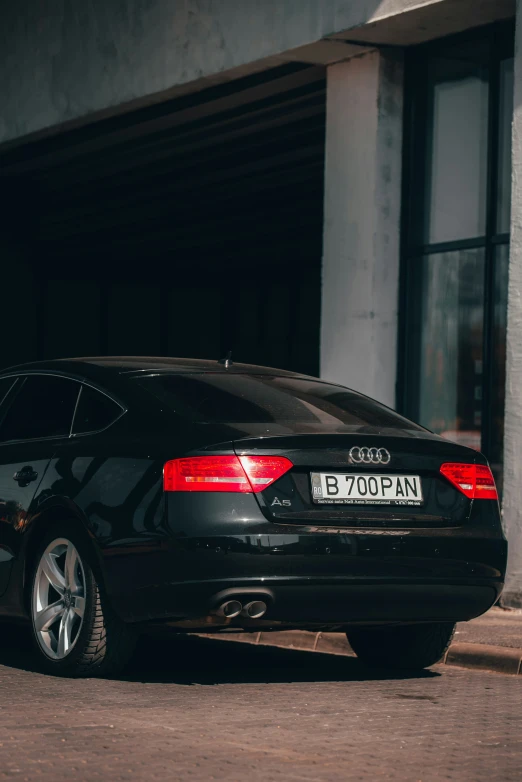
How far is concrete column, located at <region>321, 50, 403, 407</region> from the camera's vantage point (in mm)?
11922

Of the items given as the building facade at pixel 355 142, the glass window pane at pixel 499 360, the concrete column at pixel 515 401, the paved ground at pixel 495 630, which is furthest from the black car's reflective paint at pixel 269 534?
the glass window pane at pixel 499 360

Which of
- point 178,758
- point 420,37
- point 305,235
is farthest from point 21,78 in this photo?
point 178,758

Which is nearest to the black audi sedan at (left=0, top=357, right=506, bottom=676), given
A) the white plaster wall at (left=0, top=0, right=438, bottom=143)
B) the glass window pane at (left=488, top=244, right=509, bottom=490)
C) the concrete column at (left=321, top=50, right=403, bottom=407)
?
the glass window pane at (left=488, top=244, right=509, bottom=490)

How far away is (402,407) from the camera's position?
1208 cm

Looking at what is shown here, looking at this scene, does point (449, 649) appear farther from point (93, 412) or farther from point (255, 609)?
point (93, 412)

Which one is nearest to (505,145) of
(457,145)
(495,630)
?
(457,145)

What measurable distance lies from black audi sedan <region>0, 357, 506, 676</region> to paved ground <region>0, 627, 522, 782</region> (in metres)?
0.32

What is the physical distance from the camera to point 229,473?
6.03 m

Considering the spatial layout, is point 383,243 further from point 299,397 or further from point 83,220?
Result: point 83,220

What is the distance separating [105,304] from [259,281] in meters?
3.64

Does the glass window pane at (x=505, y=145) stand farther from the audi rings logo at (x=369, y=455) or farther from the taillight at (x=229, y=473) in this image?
the taillight at (x=229, y=473)

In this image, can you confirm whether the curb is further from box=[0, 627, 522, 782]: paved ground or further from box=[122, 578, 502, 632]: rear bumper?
box=[122, 578, 502, 632]: rear bumper

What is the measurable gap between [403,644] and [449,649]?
52 cm

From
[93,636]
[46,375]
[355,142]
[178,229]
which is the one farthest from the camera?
[178,229]
